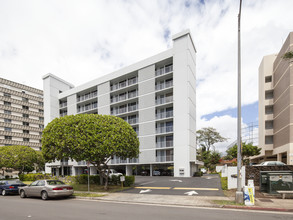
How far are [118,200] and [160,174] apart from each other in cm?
2140

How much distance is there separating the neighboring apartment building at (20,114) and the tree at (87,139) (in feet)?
146

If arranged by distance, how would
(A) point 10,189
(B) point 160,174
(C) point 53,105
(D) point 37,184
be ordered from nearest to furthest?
(D) point 37,184 → (A) point 10,189 → (B) point 160,174 → (C) point 53,105

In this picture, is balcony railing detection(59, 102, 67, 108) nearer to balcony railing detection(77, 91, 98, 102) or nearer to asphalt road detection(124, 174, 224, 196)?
balcony railing detection(77, 91, 98, 102)

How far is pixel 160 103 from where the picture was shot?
34.0m

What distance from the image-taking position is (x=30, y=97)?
195 feet

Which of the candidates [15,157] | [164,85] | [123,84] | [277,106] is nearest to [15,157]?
[15,157]

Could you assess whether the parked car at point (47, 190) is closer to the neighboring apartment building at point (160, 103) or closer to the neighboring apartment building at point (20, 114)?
the neighboring apartment building at point (160, 103)

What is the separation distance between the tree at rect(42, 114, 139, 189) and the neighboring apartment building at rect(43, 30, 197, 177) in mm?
14571

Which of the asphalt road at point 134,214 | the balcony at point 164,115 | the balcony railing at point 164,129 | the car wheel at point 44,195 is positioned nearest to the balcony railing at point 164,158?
the balcony railing at point 164,129

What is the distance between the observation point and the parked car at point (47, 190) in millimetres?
12922

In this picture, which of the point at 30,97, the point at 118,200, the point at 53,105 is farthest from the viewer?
the point at 30,97

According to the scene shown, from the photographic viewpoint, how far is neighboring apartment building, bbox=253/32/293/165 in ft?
100

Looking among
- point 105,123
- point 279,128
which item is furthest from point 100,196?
point 279,128

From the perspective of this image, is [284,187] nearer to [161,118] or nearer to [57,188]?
[57,188]
